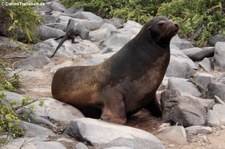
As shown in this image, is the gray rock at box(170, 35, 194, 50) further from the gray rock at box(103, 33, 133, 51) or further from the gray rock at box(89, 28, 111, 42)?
the gray rock at box(89, 28, 111, 42)

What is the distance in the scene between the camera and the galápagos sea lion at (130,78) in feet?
20.7

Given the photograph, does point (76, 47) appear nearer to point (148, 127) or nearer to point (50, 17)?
point (50, 17)

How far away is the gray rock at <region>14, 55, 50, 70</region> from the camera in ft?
28.9

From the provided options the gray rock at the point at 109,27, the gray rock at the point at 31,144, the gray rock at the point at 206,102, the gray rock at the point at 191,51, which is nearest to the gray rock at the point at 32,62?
the gray rock at the point at 109,27

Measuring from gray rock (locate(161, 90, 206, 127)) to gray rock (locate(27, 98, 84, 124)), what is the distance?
110 cm

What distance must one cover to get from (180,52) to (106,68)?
2.85 meters

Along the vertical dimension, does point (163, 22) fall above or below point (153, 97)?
above

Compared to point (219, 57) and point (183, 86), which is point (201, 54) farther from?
point (183, 86)

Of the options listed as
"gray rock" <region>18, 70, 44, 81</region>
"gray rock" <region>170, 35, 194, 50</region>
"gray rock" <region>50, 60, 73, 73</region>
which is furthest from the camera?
"gray rock" <region>170, 35, 194, 50</region>

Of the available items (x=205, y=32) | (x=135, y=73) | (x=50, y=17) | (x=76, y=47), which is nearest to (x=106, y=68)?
(x=135, y=73)

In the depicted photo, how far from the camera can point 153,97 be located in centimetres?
664

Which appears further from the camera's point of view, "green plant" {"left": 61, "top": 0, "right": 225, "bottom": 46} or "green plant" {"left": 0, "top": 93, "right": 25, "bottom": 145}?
"green plant" {"left": 61, "top": 0, "right": 225, "bottom": 46}

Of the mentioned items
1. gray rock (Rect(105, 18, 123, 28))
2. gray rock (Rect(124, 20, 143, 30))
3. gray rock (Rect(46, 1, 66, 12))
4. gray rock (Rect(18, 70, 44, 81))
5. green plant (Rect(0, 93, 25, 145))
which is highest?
green plant (Rect(0, 93, 25, 145))

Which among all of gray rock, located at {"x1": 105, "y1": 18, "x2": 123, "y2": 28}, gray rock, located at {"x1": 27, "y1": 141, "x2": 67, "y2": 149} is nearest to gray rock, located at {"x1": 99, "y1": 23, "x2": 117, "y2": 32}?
gray rock, located at {"x1": 105, "y1": 18, "x2": 123, "y2": 28}
